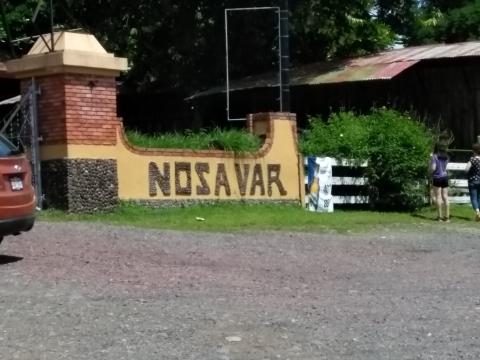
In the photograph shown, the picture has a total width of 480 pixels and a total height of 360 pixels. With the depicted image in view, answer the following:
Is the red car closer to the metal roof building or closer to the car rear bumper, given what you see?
the car rear bumper

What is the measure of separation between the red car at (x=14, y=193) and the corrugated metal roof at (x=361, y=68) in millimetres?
13839

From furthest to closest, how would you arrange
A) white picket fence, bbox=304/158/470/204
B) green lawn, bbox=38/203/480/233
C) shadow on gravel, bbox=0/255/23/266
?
white picket fence, bbox=304/158/470/204 → green lawn, bbox=38/203/480/233 → shadow on gravel, bbox=0/255/23/266

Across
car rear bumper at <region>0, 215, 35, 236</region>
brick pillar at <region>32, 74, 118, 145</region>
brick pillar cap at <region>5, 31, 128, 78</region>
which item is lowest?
car rear bumper at <region>0, 215, 35, 236</region>

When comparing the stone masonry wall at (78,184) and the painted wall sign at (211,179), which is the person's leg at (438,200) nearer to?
the painted wall sign at (211,179)

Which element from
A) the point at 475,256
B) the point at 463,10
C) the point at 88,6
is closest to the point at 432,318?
the point at 475,256

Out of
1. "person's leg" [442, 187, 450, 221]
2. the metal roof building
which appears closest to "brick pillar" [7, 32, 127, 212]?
"person's leg" [442, 187, 450, 221]

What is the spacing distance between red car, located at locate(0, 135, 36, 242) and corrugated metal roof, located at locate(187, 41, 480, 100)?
545 inches

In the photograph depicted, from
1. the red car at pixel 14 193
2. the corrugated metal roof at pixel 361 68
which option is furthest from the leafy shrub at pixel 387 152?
A: the red car at pixel 14 193

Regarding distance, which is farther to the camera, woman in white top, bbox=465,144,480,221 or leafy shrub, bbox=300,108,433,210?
leafy shrub, bbox=300,108,433,210

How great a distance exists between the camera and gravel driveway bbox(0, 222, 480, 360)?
23.9ft

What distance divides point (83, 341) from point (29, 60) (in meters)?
9.76

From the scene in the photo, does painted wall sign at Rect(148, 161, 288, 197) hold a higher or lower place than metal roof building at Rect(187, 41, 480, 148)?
lower

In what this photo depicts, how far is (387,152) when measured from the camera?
20438mm

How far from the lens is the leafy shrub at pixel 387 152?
805 inches
